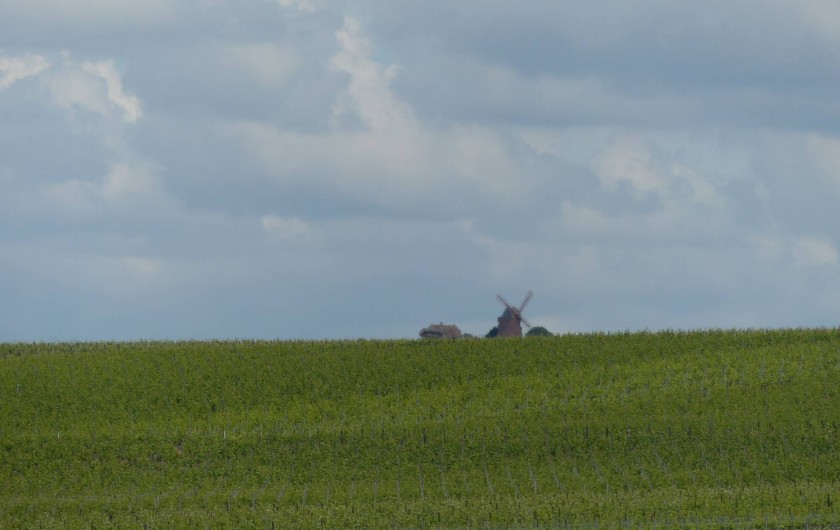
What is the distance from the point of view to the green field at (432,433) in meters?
42.8

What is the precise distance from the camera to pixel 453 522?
4069 centimetres

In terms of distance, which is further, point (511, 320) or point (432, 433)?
point (511, 320)

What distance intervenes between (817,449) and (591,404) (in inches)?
466

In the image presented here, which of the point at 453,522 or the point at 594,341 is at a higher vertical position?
the point at 594,341

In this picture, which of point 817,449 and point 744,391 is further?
point 744,391

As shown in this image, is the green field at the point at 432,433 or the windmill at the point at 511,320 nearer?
the green field at the point at 432,433

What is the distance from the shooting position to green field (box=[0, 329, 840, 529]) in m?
42.8

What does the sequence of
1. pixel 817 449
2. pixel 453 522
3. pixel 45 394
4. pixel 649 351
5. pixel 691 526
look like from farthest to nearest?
pixel 649 351 → pixel 45 394 → pixel 817 449 → pixel 453 522 → pixel 691 526

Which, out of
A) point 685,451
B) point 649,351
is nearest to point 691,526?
point 685,451

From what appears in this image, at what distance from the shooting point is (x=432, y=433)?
5403 cm

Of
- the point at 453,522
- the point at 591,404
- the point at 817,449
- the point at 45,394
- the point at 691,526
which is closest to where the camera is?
the point at 691,526

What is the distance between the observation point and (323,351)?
2771 inches

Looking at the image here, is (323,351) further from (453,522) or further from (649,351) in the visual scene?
(453,522)

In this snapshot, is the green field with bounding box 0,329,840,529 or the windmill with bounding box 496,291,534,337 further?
the windmill with bounding box 496,291,534,337
